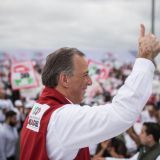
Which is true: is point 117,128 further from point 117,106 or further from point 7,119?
point 7,119

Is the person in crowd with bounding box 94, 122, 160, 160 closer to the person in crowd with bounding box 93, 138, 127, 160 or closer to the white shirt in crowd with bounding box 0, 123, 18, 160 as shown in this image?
the person in crowd with bounding box 93, 138, 127, 160

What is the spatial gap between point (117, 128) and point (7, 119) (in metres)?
7.57

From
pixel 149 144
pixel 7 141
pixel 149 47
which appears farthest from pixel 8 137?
pixel 149 47

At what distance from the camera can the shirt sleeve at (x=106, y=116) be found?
2.21 metres

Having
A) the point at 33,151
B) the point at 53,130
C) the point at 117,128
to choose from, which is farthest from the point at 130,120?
the point at 33,151

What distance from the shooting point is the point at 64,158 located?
2424 millimetres

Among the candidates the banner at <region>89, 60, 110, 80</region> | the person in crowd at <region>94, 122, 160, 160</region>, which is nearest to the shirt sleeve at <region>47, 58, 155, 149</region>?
the person in crowd at <region>94, 122, 160, 160</region>

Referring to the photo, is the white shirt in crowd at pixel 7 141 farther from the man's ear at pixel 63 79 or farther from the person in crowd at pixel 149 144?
the man's ear at pixel 63 79

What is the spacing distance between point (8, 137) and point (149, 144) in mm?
4252

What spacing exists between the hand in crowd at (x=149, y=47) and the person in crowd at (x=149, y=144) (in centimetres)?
275

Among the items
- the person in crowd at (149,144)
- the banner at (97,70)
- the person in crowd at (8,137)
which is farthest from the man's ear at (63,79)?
the banner at (97,70)

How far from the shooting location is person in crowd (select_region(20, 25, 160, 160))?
7.32 feet

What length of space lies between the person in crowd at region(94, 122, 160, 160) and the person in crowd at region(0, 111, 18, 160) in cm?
382

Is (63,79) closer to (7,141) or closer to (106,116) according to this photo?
(106,116)
